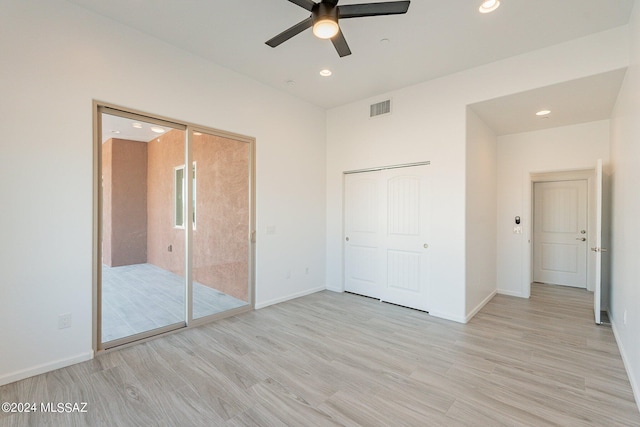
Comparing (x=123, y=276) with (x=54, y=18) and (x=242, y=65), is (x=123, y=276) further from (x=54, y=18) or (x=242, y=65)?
(x=242, y=65)

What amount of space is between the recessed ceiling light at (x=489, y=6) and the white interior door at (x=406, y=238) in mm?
1980

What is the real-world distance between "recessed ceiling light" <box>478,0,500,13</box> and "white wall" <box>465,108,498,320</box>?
54.8 inches

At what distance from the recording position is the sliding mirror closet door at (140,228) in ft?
9.96

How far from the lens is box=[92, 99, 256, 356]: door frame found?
2.82 m

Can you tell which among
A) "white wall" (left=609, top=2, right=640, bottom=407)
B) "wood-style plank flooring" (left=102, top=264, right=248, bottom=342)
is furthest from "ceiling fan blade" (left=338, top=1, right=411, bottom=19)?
"wood-style plank flooring" (left=102, top=264, right=248, bottom=342)

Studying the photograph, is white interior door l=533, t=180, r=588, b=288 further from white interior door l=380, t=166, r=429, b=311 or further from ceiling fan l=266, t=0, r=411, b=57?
ceiling fan l=266, t=0, r=411, b=57

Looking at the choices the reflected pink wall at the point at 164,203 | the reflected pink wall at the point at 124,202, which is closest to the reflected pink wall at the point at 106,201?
the reflected pink wall at the point at 124,202

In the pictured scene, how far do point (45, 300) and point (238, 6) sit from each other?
3.17 m

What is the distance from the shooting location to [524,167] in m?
5.01

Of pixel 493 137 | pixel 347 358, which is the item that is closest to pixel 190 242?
pixel 347 358

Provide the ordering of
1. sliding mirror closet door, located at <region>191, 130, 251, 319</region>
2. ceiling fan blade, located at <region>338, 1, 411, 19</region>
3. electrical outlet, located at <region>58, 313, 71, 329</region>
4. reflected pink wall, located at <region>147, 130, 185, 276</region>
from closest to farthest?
ceiling fan blade, located at <region>338, 1, 411, 19</region> → electrical outlet, located at <region>58, 313, 71, 329</region> → reflected pink wall, located at <region>147, 130, 185, 276</region> → sliding mirror closet door, located at <region>191, 130, 251, 319</region>

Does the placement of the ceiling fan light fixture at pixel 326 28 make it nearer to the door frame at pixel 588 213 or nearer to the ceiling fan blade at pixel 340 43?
the ceiling fan blade at pixel 340 43

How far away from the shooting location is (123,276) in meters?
3.28

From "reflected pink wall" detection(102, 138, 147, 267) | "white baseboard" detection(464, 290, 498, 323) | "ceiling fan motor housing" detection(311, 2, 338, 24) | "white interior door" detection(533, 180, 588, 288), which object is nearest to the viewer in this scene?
"ceiling fan motor housing" detection(311, 2, 338, 24)
